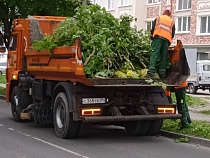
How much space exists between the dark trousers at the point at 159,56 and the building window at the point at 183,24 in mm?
34712

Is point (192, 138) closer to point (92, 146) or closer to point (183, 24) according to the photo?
point (92, 146)

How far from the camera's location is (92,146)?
34.1 feet

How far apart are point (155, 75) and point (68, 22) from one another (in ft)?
7.70

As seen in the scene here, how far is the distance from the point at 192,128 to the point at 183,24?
1375 inches

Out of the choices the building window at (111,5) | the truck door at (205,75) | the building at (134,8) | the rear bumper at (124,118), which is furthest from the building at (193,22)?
the rear bumper at (124,118)

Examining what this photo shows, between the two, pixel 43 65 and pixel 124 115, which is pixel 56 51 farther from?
pixel 124 115

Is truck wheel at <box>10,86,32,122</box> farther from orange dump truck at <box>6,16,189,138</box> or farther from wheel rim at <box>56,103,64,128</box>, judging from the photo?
wheel rim at <box>56,103,64,128</box>

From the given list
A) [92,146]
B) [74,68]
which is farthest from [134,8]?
[92,146]

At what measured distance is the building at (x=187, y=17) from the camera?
43.4 m

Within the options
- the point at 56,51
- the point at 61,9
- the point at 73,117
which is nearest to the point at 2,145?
the point at 73,117

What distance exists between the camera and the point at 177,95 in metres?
12.1

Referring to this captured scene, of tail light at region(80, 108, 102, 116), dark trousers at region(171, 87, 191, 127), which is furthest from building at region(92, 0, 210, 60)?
tail light at region(80, 108, 102, 116)

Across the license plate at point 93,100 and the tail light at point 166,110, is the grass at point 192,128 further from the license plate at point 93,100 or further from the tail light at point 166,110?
the license plate at point 93,100

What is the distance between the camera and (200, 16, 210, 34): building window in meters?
43.2
